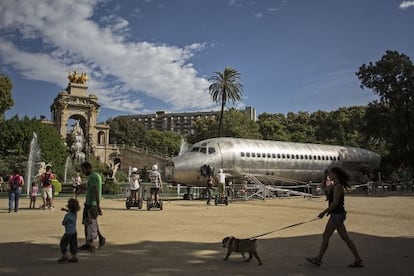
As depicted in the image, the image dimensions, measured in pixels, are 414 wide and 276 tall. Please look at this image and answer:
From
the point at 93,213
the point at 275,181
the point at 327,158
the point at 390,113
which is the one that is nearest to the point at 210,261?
the point at 93,213

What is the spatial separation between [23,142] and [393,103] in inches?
1967

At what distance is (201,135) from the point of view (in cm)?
7438

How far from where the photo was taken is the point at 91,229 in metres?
8.44

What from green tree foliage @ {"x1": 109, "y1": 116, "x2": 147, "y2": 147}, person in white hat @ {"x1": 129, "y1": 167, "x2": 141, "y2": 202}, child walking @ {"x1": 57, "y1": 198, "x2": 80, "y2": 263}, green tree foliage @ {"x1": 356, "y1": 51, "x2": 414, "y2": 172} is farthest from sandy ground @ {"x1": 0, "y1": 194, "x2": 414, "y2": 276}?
green tree foliage @ {"x1": 109, "y1": 116, "x2": 147, "y2": 147}

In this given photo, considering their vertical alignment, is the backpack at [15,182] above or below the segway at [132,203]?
above

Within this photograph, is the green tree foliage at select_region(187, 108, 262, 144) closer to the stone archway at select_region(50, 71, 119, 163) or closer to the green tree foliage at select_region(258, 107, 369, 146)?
the green tree foliage at select_region(258, 107, 369, 146)

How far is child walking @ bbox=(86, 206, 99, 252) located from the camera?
27.5 ft

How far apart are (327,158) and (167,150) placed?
298ft

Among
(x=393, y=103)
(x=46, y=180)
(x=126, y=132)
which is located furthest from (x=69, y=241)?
(x=126, y=132)

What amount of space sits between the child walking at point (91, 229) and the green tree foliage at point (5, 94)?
161ft

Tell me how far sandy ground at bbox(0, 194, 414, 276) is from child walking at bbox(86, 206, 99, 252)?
249 millimetres

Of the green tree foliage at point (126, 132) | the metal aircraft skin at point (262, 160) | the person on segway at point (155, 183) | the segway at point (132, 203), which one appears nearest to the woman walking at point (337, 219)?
the person on segway at point (155, 183)

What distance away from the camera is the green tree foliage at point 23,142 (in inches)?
2266

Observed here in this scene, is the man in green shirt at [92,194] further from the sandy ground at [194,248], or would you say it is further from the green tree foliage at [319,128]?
the green tree foliage at [319,128]
